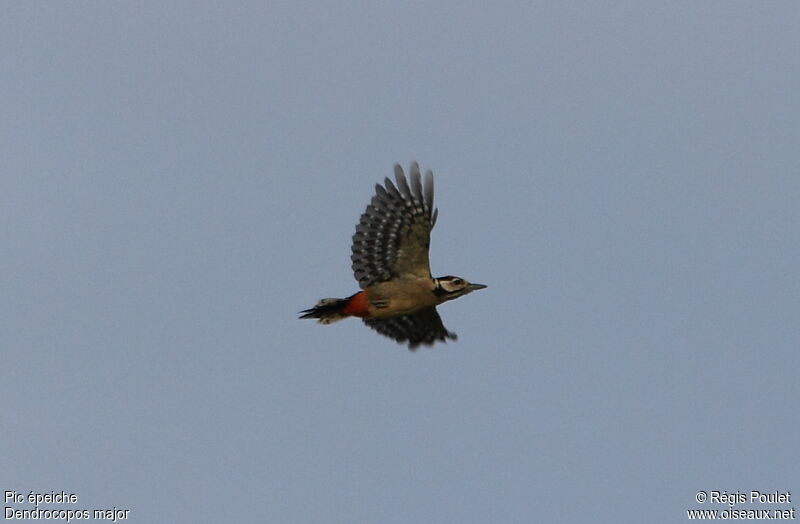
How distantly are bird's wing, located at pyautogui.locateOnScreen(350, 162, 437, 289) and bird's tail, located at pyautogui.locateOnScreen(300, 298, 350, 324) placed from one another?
632mm

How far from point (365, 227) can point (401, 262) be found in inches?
42.7

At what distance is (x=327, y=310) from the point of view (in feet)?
98.3

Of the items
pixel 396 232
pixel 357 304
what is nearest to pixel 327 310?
pixel 357 304

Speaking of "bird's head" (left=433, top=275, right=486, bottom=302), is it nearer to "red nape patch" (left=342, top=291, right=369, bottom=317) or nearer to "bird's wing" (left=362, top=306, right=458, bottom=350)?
"red nape patch" (left=342, top=291, right=369, bottom=317)

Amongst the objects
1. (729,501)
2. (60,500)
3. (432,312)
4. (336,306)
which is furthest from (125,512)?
(729,501)

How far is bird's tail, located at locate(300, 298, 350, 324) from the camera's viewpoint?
97.9 feet

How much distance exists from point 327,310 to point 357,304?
0.65 metres

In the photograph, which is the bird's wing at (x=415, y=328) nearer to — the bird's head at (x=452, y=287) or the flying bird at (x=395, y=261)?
the flying bird at (x=395, y=261)

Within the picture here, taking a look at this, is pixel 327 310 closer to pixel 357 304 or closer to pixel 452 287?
pixel 357 304

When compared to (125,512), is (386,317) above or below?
above

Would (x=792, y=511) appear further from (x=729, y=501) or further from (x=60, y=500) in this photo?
(x=60, y=500)

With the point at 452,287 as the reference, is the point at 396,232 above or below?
above

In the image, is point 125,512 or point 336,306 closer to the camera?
point 125,512

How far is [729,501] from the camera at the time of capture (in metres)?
28.6
